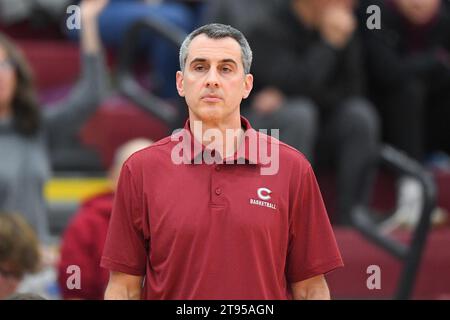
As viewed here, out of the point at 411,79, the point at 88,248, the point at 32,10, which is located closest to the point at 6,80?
the point at 88,248

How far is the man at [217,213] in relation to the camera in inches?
108

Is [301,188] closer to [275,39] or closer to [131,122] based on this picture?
[275,39]

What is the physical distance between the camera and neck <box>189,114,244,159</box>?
9.25ft

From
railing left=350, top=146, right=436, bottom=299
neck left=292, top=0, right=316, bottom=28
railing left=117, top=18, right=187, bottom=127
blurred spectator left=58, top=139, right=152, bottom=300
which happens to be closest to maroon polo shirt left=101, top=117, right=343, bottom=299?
blurred spectator left=58, top=139, right=152, bottom=300

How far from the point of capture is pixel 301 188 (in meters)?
2.87

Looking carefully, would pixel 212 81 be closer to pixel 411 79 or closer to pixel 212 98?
pixel 212 98

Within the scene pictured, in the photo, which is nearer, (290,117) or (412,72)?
(290,117)

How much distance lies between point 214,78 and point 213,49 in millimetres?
73

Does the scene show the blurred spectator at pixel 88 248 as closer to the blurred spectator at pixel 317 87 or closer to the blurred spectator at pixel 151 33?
the blurred spectator at pixel 317 87

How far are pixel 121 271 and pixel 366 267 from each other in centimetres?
288

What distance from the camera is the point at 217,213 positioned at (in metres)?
2.77

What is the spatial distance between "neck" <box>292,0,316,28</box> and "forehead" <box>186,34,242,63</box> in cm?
323

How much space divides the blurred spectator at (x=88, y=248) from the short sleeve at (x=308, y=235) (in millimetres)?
1557

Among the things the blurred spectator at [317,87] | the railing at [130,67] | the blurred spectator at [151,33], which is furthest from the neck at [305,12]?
the blurred spectator at [151,33]
